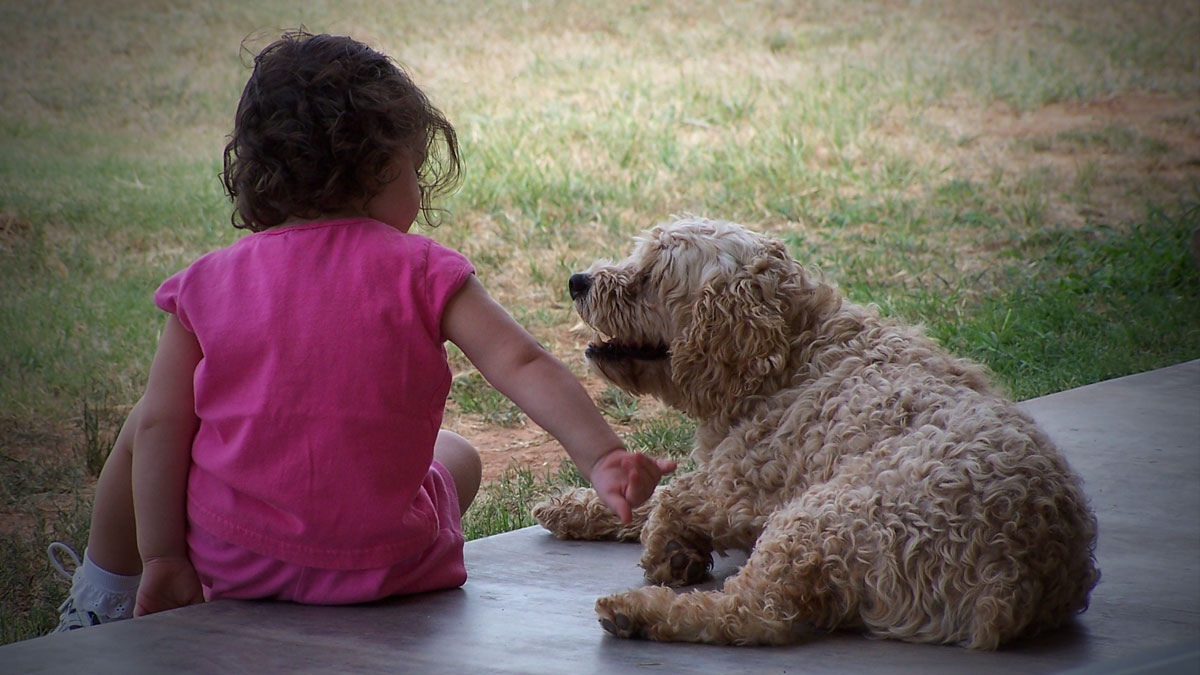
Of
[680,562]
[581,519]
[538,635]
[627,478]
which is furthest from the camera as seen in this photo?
[581,519]

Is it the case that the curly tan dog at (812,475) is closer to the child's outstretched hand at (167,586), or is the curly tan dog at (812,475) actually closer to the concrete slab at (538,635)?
the concrete slab at (538,635)

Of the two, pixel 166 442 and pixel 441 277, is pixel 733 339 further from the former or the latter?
pixel 166 442

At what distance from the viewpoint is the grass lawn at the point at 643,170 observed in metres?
7.34

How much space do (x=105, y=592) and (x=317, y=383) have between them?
998mm

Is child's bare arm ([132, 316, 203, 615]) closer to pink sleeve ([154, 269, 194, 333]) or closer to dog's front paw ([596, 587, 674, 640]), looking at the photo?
pink sleeve ([154, 269, 194, 333])

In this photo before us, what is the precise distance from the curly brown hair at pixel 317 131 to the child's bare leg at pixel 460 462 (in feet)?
3.20

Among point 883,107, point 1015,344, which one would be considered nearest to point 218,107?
point 883,107

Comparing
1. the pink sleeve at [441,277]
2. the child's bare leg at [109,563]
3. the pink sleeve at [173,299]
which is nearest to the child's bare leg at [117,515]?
the child's bare leg at [109,563]

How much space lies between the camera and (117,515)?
3605 millimetres

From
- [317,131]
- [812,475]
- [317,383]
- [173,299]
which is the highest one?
[317,131]

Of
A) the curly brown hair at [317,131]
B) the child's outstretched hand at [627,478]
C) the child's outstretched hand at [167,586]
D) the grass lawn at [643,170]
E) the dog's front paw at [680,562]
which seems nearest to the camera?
the child's outstretched hand at [627,478]

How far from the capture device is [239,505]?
10.9 ft

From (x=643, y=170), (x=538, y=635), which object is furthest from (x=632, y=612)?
(x=643, y=170)

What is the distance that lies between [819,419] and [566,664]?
1063 mm
